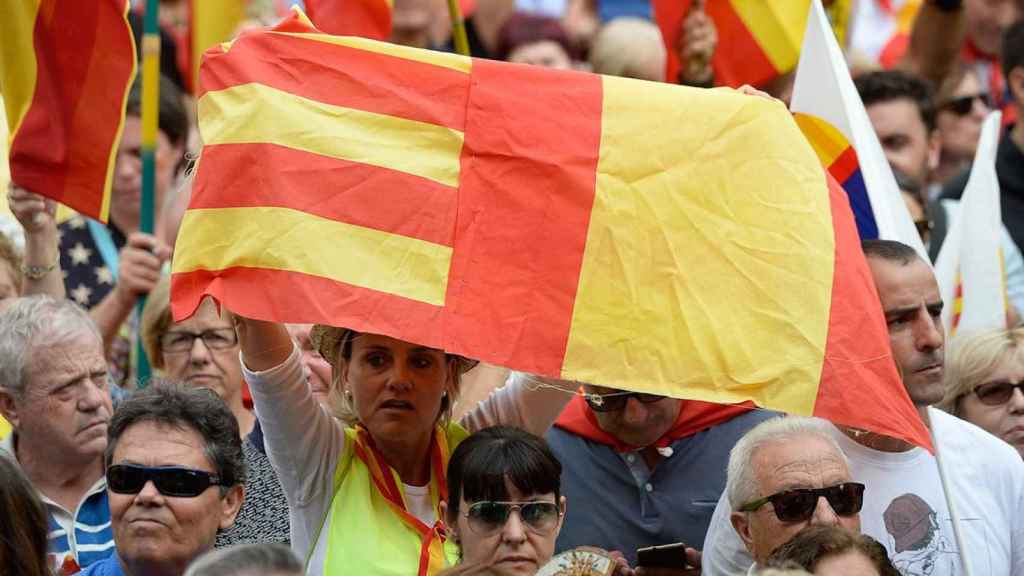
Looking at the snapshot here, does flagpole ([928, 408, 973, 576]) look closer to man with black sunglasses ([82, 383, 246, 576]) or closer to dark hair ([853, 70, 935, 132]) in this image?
man with black sunglasses ([82, 383, 246, 576])

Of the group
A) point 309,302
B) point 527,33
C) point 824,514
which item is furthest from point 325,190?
point 527,33

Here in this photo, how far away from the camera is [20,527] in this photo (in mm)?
4352

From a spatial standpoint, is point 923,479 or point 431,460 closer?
point 431,460

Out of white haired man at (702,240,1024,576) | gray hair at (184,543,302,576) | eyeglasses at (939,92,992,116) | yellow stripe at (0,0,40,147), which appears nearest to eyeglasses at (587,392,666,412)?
white haired man at (702,240,1024,576)

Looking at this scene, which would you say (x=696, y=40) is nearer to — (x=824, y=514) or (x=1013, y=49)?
(x=1013, y=49)

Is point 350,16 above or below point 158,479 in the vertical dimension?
above

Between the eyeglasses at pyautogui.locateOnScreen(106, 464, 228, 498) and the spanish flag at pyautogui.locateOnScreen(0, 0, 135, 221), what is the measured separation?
136 centimetres

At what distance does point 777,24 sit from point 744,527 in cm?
264

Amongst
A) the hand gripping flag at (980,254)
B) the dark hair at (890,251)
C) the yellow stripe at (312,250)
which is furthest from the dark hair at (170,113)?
the dark hair at (890,251)

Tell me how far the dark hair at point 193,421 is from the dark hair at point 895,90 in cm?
401

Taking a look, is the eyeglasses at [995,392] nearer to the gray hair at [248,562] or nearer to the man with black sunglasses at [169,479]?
the man with black sunglasses at [169,479]

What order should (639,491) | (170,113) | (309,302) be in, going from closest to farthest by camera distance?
1. (309,302)
2. (639,491)
3. (170,113)

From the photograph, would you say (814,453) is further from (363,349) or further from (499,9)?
(499,9)

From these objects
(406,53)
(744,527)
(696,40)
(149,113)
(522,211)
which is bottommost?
(744,527)
